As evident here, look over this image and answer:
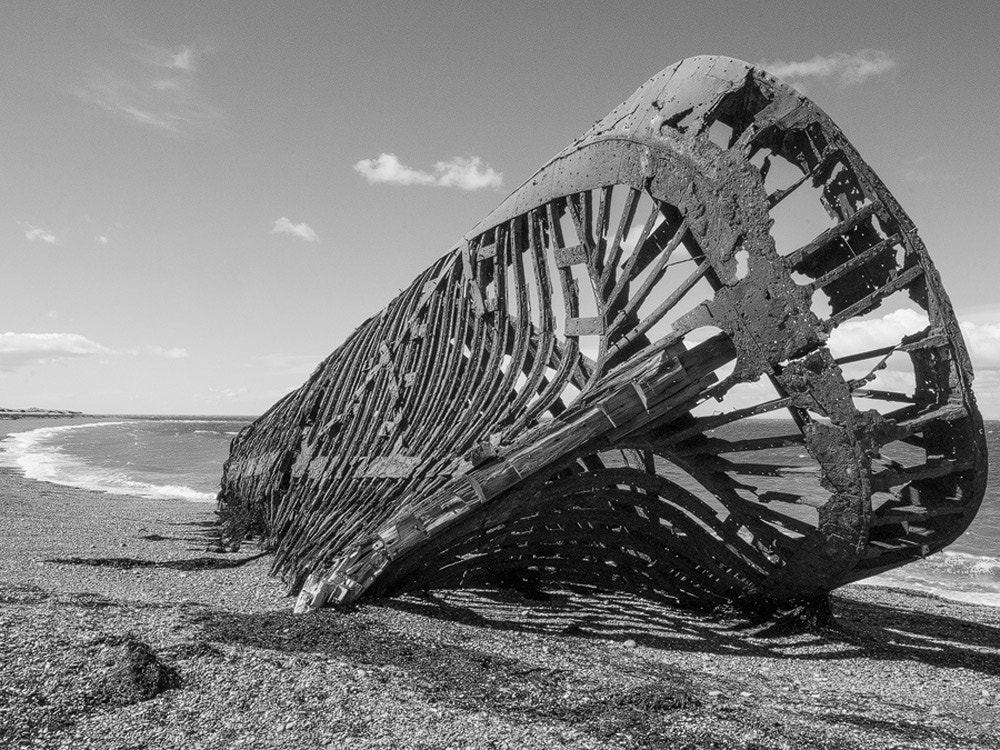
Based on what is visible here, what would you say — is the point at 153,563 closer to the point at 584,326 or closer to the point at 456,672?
the point at 456,672

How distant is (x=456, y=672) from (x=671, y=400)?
260cm

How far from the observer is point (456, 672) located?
209 inches

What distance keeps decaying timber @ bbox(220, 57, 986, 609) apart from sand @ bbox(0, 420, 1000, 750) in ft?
1.90

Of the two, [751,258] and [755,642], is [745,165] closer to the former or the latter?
[751,258]

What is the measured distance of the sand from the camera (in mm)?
4234

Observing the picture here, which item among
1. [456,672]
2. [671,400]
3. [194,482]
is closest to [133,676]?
[456,672]

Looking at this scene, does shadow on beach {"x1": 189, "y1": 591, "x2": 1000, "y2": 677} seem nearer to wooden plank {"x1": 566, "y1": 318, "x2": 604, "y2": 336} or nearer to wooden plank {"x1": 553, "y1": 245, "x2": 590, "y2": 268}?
wooden plank {"x1": 566, "y1": 318, "x2": 604, "y2": 336}

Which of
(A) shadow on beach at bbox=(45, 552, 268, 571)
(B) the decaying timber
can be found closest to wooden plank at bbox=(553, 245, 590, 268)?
(B) the decaying timber

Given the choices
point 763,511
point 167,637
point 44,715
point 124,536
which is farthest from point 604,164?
point 124,536

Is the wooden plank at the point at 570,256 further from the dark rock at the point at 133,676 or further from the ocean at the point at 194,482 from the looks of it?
the dark rock at the point at 133,676

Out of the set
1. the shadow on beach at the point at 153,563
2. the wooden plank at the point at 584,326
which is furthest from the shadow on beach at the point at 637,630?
the shadow on beach at the point at 153,563

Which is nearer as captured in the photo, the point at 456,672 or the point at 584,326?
the point at 456,672

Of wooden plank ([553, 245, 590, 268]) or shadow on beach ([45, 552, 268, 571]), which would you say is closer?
wooden plank ([553, 245, 590, 268])

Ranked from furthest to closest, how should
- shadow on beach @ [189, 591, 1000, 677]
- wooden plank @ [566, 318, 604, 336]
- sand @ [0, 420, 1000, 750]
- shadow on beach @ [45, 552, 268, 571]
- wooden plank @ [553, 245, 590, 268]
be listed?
1. shadow on beach @ [45, 552, 268, 571]
2. wooden plank @ [553, 245, 590, 268]
3. wooden plank @ [566, 318, 604, 336]
4. shadow on beach @ [189, 591, 1000, 677]
5. sand @ [0, 420, 1000, 750]
